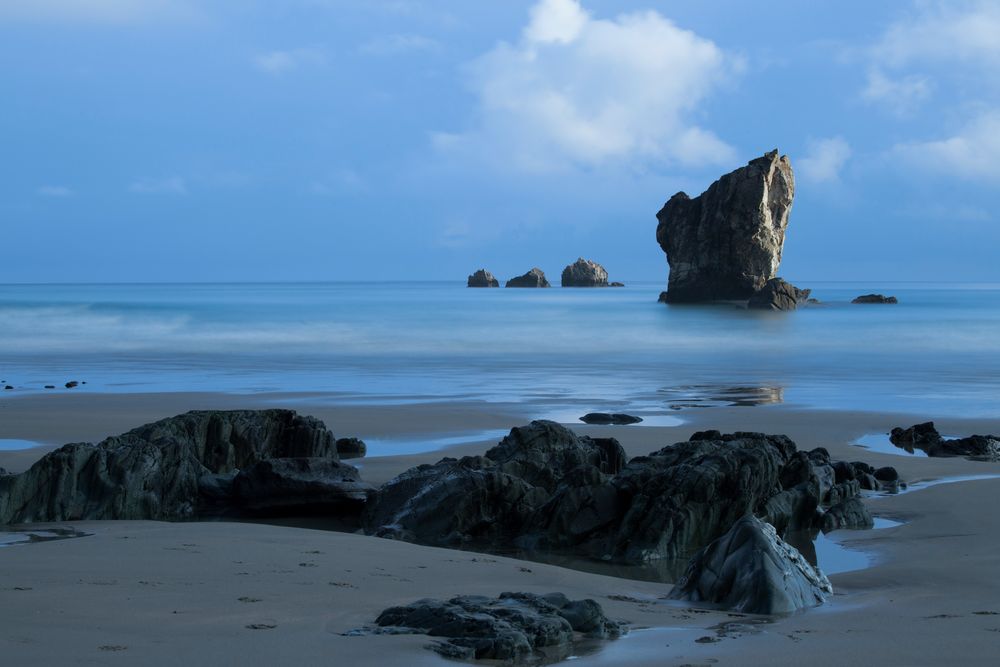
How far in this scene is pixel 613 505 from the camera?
9.03 meters

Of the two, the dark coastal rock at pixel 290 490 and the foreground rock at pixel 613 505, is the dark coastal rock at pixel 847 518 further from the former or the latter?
the dark coastal rock at pixel 290 490

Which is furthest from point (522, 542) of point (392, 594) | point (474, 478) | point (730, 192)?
point (730, 192)

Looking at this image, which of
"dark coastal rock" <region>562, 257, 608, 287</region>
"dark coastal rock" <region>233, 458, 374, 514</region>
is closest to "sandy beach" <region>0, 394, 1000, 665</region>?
"dark coastal rock" <region>233, 458, 374, 514</region>

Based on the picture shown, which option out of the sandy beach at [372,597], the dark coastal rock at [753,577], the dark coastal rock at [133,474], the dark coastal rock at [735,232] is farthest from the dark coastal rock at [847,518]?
the dark coastal rock at [735,232]

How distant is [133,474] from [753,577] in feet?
19.3

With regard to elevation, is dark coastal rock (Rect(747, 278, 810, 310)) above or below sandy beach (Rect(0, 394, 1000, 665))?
above

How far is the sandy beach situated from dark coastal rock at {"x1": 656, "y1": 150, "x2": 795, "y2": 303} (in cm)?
7355

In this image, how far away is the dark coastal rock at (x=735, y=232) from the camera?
8191cm

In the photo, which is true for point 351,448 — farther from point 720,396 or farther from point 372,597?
point 720,396

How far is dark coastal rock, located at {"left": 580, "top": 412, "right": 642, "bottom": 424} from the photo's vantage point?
1623 centimetres

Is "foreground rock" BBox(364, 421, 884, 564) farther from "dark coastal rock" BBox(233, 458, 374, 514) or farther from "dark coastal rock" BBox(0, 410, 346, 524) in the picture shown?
"dark coastal rock" BBox(0, 410, 346, 524)

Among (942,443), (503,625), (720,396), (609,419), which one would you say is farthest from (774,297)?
(503,625)

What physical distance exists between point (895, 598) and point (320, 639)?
3559 mm

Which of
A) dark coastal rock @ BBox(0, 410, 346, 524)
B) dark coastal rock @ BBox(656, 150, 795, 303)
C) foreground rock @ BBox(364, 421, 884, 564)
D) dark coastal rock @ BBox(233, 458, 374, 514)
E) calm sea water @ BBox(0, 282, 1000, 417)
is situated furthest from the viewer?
dark coastal rock @ BBox(656, 150, 795, 303)
